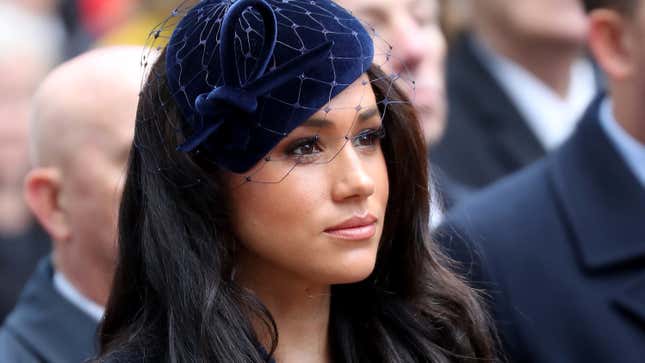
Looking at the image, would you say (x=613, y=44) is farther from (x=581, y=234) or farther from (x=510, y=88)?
(x=510, y=88)

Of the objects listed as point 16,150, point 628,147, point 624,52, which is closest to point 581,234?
point 628,147

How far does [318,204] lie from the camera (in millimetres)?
2686

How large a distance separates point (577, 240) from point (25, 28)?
12.1 feet

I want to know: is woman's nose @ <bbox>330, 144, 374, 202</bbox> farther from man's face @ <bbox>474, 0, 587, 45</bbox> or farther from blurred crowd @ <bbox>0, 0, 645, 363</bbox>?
man's face @ <bbox>474, 0, 587, 45</bbox>

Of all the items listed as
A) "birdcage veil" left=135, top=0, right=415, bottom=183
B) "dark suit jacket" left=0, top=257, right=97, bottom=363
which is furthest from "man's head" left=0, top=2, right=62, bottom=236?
"birdcage veil" left=135, top=0, right=415, bottom=183

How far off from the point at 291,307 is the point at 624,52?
152cm

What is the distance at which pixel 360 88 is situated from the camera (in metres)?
2.78

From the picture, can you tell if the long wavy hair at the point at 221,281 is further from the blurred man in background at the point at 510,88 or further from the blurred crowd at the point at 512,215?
the blurred man in background at the point at 510,88

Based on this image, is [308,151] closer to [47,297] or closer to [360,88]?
[360,88]

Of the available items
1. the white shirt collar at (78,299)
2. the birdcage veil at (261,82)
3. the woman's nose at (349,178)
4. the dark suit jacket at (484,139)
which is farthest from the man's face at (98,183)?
the dark suit jacket at (484,139)

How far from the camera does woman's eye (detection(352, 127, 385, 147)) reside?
2789 millimetres

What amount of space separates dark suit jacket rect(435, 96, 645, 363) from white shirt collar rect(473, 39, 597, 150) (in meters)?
Result: 1.38

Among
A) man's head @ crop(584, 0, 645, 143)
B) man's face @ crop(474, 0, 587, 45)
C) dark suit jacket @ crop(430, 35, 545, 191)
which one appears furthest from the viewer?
man's face @ crop(474, 0, 587, 45)

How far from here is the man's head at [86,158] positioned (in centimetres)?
367
